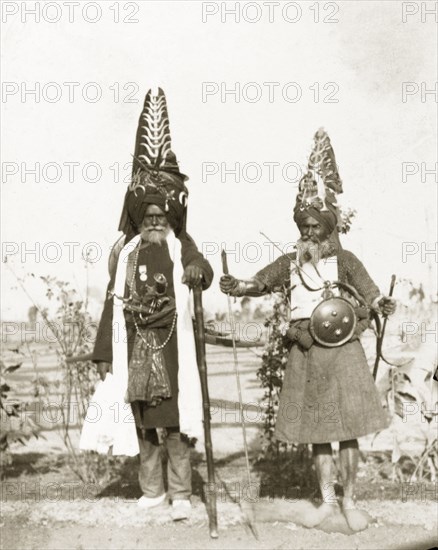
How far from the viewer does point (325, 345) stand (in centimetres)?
497

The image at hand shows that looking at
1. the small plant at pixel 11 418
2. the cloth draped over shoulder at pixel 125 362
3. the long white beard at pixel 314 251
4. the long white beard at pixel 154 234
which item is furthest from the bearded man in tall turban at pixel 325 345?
the small plant at pixel 11 418

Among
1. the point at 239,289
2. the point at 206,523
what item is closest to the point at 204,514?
the point at 206,523

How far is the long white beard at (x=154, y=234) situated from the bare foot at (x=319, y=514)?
2041mm

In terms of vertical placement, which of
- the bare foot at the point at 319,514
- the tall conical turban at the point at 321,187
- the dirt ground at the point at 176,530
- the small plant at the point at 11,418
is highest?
the tall conical turban at the point at 321,187

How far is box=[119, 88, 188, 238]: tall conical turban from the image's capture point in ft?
17.0

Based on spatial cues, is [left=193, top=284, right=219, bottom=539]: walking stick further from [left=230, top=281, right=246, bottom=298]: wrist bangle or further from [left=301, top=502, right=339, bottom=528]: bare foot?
[left=301, top=502, right=339, bottom=528]: bare foot

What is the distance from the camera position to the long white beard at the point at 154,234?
206 inches

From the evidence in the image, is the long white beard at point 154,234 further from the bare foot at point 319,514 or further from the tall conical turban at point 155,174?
the bare foot at point 319,514

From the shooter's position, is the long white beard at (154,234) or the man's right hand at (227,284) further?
the long white beard at (154,234)

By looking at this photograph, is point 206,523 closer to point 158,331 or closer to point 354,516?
point 354,516

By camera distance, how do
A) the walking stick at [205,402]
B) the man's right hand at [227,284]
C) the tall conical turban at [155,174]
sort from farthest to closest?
the tall conical turban at [155,174]
the man's right hand at [227,284]
the walking stick at [205,402]

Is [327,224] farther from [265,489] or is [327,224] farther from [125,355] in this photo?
[265,489]

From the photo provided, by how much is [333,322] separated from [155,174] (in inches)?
61.3

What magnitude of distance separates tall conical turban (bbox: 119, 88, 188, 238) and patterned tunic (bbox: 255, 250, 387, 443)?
88 cm
